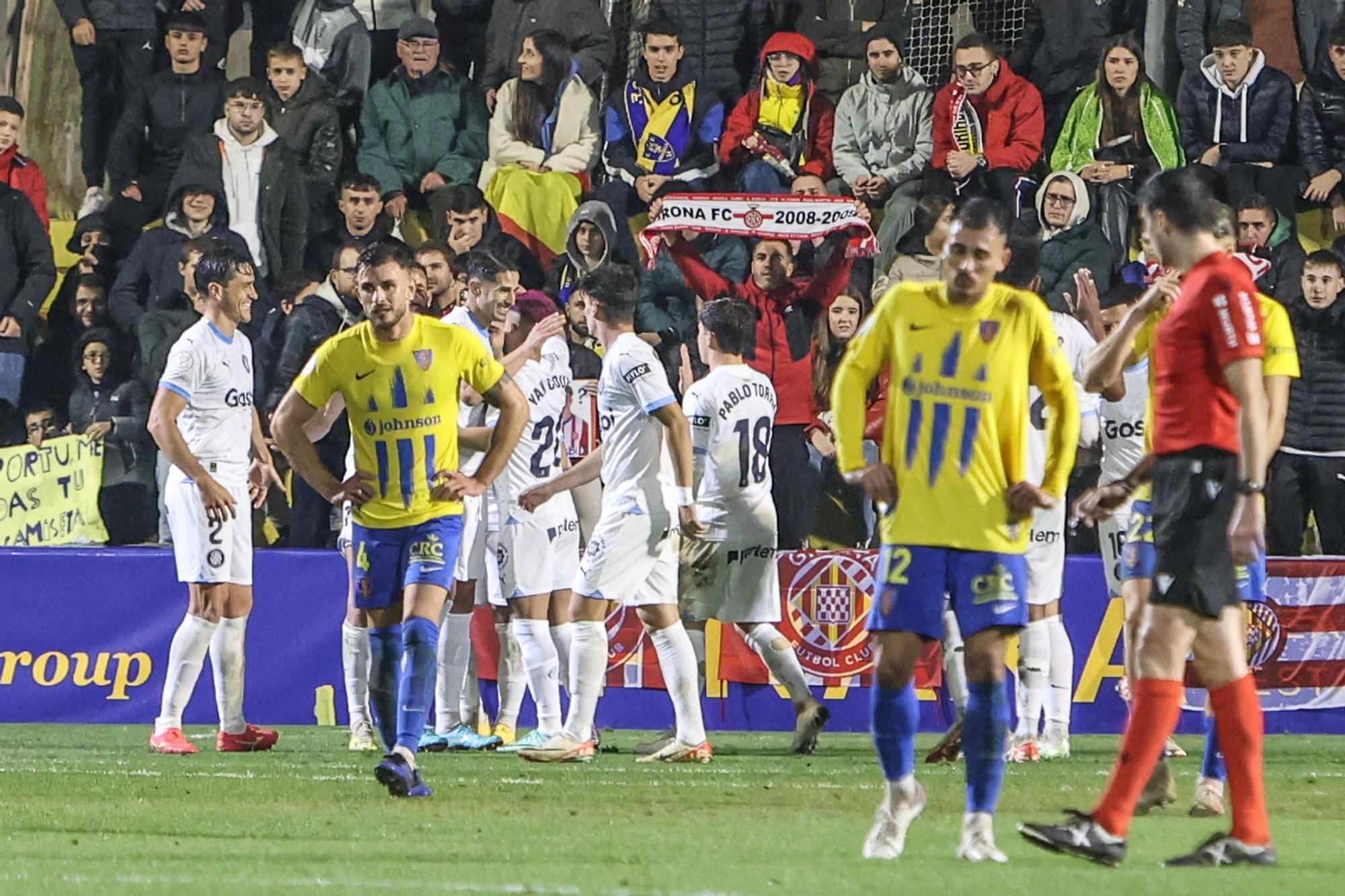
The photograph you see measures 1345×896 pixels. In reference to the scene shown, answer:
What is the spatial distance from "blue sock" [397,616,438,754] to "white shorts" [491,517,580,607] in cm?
292

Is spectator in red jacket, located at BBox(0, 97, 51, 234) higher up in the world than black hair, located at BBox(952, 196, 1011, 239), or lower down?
higher up

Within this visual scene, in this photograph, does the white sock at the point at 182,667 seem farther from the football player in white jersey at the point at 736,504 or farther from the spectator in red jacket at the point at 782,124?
the spectator in red jacket at the point at 782,124

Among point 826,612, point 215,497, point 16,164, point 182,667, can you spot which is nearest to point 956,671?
point 826,612

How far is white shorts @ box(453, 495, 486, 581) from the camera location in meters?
11.0

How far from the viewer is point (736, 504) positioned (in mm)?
Result: 10867

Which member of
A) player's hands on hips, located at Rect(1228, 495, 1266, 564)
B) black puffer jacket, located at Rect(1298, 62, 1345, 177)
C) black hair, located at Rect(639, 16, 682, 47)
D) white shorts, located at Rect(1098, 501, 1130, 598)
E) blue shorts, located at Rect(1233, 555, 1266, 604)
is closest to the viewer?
player's hands on hips, located at Rect(1228, 495, 1266, 564)

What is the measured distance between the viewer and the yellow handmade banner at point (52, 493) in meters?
14.5

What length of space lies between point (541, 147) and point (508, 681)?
5.94 meters

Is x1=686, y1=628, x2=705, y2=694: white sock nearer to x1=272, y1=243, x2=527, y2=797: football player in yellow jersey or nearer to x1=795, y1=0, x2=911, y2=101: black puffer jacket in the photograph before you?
x1=272, y1=243, x2=527, y2=797: football player in yellow jersey

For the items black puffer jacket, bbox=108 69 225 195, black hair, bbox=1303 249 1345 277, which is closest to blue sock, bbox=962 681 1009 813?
black hair, bbox=1303 249 1345 277

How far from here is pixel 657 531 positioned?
10094mm

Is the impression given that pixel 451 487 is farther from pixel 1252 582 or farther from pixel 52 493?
pixel 52 493

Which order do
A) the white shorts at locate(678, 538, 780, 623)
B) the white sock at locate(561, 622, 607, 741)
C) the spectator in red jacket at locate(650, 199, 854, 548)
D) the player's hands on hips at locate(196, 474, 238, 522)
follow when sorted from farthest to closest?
the spectator in red jacket at locate(650, 199, 854, 548)
the white shorts at locate(678, 538, 780, 623)
the player's hands on hips at locate(196, 474, 238, 522)
the white sock at locate(561, 622, 607, 741)

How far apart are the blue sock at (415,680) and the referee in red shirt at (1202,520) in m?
2.87
